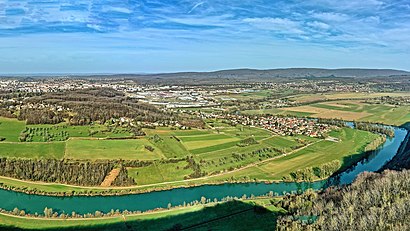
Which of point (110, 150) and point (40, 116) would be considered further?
point (40, 116)

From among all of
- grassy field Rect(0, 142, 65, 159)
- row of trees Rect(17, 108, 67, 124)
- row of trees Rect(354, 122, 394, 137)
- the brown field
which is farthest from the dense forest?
the brown field

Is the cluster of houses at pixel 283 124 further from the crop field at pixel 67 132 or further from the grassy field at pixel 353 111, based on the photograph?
the crop field at pixel 67 132

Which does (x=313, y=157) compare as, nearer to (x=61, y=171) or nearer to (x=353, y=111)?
(x=61, y=171)

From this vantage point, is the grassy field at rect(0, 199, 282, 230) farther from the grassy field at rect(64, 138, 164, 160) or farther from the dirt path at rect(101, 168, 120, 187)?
the grassy field at rect(64, 138, 164, 160)

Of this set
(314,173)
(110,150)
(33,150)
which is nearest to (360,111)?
(314,173)

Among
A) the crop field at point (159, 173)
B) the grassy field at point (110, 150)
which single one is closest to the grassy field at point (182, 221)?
the crop field at point (159, 173)

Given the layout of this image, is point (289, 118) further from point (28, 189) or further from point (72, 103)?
point (28, 189)

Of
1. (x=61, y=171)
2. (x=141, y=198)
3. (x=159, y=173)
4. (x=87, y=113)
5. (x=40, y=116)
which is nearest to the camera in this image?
(x=141, y=198)
